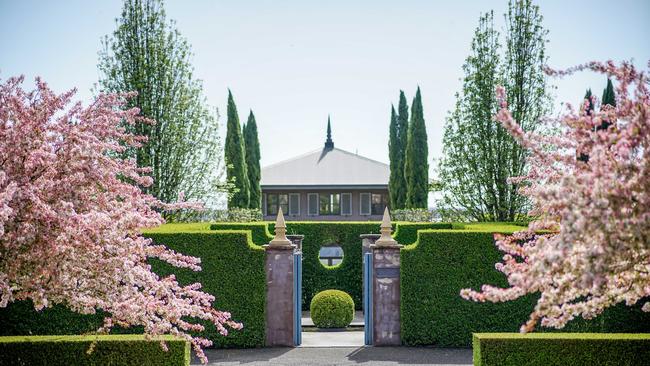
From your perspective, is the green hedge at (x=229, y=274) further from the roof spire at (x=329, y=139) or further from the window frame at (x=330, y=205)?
the roof spire at (x=329, y=139)

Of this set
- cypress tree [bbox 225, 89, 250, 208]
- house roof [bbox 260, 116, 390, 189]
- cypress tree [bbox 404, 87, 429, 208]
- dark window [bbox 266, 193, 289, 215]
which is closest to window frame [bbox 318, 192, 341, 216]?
house roof [bbox 260, 116, 390, 189]

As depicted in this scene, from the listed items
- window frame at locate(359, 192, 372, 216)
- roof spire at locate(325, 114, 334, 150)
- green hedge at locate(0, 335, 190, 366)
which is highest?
roof spire at locate(325, 114, 334, 150)

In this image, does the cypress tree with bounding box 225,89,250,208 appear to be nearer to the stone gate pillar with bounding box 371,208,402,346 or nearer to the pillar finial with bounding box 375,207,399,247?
the pillar finial with bounding box 375,207,399,247

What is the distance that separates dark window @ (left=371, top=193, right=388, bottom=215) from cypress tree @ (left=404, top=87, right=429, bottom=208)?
4.76m

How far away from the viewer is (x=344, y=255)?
71.8 feet

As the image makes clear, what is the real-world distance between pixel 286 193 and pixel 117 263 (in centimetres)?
3281

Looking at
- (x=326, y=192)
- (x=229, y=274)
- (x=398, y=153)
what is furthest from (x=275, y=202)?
(x=229, y=274)

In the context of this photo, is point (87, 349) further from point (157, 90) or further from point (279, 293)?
point (157, 90)

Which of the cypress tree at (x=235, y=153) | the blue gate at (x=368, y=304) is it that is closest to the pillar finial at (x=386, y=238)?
the blue gate at (x=368, y=304)

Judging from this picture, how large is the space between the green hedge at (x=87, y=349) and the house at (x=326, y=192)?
2848cm

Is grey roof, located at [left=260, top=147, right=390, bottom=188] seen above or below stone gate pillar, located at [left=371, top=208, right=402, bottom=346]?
above

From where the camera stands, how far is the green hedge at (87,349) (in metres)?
9.84

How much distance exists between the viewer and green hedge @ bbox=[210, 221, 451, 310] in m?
21.5

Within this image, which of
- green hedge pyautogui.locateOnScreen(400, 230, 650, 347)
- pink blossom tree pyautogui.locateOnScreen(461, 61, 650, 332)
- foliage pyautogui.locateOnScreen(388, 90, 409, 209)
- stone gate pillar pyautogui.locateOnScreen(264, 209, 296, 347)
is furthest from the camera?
foliage pyautogui.locateOnScreen(388, 90, 409, 209)
